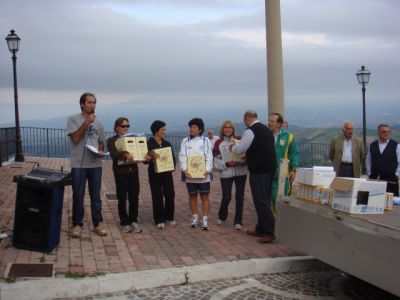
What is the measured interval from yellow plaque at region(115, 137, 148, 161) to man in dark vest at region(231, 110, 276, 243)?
143cm

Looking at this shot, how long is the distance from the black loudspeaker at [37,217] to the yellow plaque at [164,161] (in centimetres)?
183

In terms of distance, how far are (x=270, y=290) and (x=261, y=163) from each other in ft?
7.30

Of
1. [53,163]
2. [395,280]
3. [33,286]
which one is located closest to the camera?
[395,280]

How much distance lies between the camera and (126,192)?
24.9 feet

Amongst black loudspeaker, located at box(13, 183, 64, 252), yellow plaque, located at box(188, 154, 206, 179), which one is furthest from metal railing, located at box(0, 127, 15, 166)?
black loudspeaker, located at box(13, 183, 64, 252)

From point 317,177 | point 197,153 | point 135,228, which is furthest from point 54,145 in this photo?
point 317,177

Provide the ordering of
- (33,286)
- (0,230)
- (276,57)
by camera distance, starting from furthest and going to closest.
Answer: (276,57)
(0,230)
(33,286)

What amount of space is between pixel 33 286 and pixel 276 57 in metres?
8.12

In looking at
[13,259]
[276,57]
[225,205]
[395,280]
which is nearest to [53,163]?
[276,57]

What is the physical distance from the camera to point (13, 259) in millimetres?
5840

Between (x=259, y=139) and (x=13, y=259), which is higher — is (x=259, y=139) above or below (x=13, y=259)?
above

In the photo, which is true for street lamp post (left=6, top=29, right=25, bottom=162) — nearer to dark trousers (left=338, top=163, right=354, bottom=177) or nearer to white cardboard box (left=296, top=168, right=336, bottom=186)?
dark trousers (left=338, top=163, right=354, bottom=177)

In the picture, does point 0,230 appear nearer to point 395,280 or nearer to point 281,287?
point 281,287

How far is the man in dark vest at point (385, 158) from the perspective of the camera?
8164 millimetres
